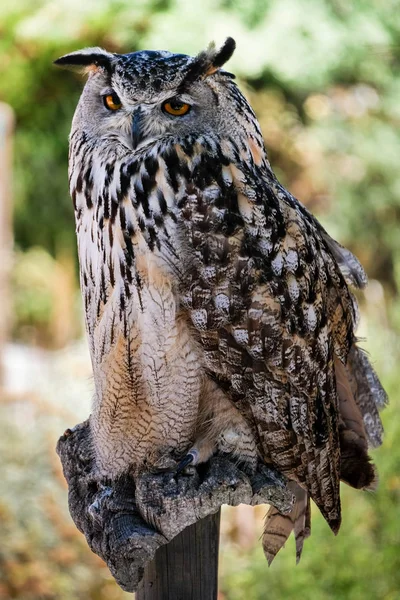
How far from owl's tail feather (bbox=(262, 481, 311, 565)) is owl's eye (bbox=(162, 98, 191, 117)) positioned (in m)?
0.97

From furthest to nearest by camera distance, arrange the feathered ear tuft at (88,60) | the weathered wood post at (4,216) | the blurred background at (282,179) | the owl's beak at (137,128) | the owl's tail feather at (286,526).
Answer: the weathered wood post at (4,216) < the blurred background at (282,179) < the owl's tail feather at (286,526) < the feathered ear tuft at (88,60) < the owl's beak at (137,128)

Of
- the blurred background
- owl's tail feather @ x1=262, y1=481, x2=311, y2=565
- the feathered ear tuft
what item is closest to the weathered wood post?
the blurred background

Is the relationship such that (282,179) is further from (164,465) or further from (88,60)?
(164,465)

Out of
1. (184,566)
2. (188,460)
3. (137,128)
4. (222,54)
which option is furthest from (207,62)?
(184,566)

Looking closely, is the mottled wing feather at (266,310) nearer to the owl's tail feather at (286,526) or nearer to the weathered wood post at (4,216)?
the owl's tail feather at (286,526)

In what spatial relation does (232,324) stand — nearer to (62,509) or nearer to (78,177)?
(78,177)

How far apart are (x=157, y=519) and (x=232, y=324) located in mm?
457

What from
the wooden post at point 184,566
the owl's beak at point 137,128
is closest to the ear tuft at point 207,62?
the owl's beak at point 137,128

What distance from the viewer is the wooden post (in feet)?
6.23

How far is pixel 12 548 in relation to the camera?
4.06 meters

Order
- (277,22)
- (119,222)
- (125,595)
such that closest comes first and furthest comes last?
(119,222), (125,595), (277,22)

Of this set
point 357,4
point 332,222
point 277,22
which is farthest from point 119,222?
point 332,222

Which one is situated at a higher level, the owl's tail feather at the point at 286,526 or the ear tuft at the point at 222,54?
the ear tuft at the point at 222,54

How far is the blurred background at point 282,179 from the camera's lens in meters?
3.55
